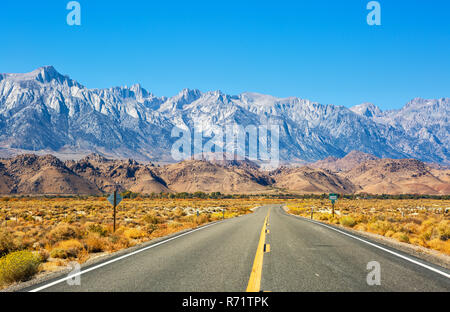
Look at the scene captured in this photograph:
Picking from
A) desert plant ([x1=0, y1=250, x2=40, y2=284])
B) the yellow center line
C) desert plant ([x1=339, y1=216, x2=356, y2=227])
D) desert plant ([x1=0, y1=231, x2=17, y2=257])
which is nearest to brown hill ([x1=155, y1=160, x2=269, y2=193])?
desert plant ([x1=339, y1=216, x2=356, y2=227])

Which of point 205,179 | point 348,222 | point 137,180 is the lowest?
point 348,222

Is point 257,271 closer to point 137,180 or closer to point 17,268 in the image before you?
point 17,268

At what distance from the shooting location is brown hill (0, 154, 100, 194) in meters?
138

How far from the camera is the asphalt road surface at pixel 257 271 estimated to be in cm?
667

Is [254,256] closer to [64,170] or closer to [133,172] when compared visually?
[64,170]

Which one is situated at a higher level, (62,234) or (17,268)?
(17,268)

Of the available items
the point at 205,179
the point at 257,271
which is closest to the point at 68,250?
the point at 257,271

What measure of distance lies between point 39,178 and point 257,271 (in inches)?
6121

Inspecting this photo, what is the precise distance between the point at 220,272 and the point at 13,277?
4.81 metres

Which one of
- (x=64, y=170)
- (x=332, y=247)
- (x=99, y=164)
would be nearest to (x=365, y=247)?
(x=332, y=247)

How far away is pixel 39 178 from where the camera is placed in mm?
143000

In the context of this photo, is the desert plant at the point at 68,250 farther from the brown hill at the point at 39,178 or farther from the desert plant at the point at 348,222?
the brown hill at the point at 39,178

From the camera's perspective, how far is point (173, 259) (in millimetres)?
9656

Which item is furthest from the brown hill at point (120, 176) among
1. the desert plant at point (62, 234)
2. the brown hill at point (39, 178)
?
the desert plant at point (62, 234)
